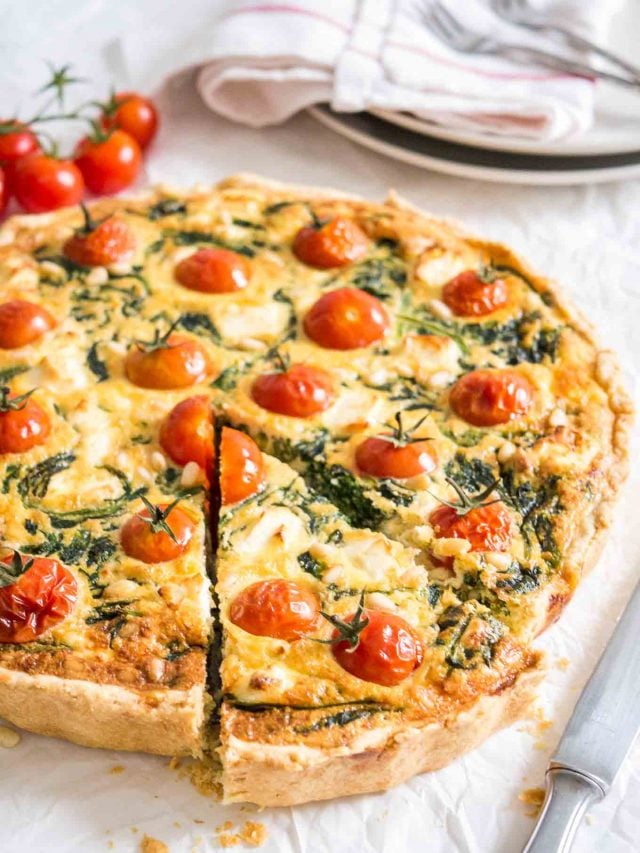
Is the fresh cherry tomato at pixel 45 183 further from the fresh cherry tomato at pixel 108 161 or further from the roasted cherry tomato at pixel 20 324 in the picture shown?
the roasted cherry tomato at pixel 20 324

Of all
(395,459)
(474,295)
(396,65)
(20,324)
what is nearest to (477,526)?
(395,459)

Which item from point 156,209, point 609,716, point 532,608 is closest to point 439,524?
point 532,608

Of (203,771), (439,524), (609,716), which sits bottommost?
(203,771)

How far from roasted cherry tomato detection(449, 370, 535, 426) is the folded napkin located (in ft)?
6.96

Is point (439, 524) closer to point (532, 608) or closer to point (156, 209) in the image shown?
point (532, 608)

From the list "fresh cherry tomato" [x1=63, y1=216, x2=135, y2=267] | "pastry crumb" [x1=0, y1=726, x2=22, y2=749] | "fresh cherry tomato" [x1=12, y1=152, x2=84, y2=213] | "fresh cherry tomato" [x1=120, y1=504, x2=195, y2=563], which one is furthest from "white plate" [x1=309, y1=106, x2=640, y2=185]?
"pastry crumb" [x1=0, y1=726, x2=22, y2=749]

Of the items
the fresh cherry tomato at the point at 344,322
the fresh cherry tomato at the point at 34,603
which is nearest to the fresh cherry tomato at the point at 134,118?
the fresh cherry tomato at the point at 344,322

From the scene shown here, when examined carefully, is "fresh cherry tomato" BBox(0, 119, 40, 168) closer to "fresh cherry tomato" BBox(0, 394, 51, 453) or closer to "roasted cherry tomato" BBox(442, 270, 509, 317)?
"fresh cherry tomato" BBox(0, 394, 51, 453)

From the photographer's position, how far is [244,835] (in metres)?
4.25

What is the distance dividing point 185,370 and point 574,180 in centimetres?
292

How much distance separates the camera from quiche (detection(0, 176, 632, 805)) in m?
4.21

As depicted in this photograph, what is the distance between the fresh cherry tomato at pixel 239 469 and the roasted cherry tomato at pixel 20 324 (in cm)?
110

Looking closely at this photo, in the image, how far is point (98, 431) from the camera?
4.97 metres

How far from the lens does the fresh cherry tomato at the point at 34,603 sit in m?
4.26
